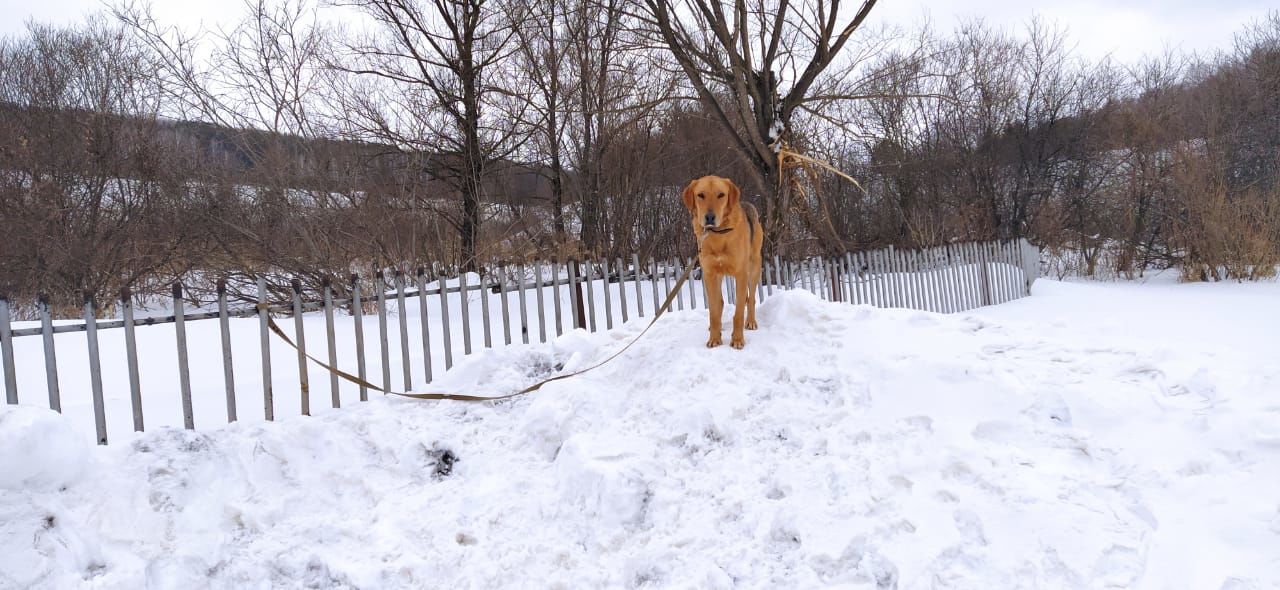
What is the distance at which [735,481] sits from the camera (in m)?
3.67

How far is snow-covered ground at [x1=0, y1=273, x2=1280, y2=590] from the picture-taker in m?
2.89

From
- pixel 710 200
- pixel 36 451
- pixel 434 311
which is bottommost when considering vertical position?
pixel 36 451

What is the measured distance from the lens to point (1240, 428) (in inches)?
127

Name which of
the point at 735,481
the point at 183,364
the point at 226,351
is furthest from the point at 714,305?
the point at 183,364

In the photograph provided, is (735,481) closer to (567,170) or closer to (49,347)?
(49,347)

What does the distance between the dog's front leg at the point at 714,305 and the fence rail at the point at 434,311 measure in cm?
156

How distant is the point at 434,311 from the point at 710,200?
7.02 meters

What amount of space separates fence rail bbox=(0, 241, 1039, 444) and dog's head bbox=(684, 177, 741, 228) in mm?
1953

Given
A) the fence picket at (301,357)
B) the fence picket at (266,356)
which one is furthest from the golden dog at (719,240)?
the fence picket at (266,356)

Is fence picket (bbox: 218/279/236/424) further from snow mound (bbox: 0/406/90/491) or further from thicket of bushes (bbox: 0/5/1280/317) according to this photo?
thicket of bushes (bbox: 0/5/1280/317)

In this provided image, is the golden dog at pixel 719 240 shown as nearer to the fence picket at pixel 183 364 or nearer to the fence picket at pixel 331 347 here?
the fence picket at pixel 331 347

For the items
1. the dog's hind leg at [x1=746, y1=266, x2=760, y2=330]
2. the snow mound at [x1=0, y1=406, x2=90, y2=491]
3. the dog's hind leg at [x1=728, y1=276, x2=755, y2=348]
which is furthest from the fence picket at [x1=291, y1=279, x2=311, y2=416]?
the dog's hind leg at [x1=746, y1=266, x2=760, y2=330]

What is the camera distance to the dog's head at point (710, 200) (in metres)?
4.49

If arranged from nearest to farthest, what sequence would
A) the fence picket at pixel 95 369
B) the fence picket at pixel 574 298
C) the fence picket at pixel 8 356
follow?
the fence picket at pixel 8 356
the fence picket at pixel 95 369
the fence picket at pixel 574 298
